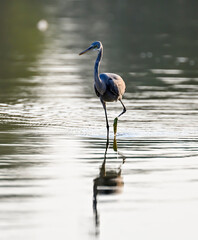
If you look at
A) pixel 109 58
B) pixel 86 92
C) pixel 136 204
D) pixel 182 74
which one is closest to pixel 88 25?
pixel 109 58

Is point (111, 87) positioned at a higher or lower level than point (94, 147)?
higher

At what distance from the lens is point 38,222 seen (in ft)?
28.5

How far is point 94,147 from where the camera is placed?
13.0m

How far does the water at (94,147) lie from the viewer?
882 centimetres

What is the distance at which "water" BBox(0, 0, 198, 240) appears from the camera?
8.82 m

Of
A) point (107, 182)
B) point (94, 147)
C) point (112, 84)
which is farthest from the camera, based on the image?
point (112, 84)

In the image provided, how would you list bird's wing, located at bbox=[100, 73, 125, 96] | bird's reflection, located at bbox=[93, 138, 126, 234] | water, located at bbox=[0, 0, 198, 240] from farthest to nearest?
1. bird's wing, located at bbox=[100, 73, 125, 96]
2. bird's reflection, located at bbox=[93, 138, 126, 234]
3. water, located at bbox=[0, 0, 198, 240]

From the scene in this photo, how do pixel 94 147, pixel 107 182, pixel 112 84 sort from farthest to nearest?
pixel 112 84
pixel 94 147
pixel 107 182

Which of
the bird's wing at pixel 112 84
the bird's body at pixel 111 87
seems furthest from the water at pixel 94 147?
the bird's wing at pixel 112 84

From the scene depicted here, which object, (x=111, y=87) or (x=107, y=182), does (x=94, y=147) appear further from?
(x=107, y=182)

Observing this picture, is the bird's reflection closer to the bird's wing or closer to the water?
the water

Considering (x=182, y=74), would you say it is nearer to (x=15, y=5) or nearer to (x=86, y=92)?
(x=86, y=92)

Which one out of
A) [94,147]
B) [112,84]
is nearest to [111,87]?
[112,84]

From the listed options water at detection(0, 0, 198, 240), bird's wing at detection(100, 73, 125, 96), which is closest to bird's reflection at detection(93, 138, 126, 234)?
water at detection(0, 0, 198, 240)
